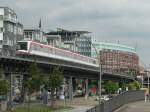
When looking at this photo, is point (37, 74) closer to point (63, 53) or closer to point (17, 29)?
point (63, 53)

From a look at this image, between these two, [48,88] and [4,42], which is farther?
[4,42]

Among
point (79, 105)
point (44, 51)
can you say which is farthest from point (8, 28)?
point (79, 105)

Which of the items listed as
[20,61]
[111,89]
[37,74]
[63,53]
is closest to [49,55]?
[63,53]

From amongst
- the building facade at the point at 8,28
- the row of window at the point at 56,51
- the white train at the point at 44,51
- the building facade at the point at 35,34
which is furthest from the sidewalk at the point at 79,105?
the building facade at the point at 35,34

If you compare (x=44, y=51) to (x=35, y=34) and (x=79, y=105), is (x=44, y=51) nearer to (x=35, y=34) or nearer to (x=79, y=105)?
(x=79, y=105)

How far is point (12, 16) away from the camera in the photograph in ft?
437

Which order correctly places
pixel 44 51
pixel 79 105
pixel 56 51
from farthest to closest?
pixel 56 51, pixel 44 51, pixel 79 105

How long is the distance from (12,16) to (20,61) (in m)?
49.2

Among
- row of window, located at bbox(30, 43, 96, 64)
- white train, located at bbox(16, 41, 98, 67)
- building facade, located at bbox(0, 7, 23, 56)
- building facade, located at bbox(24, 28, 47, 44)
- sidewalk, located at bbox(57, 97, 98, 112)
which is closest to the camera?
sidewalk, located at bbox(57, 97, 98, 112)

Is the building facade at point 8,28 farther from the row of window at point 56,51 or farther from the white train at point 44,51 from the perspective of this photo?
the white train at point 44,51

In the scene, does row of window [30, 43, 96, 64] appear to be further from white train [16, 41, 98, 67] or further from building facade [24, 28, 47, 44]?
building facade [24, 28, 47, 44]

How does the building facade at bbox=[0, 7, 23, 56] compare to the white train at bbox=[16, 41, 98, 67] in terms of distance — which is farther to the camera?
the building facade at bbox=[0, 7, 23, 56]

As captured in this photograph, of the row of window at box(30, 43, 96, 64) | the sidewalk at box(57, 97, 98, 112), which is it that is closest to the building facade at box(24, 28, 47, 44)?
the row of window at box(30, 43, 96, 64)

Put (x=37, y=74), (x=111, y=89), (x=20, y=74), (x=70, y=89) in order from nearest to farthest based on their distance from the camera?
(x=37, y=74)
(x=20, y=74)
(x=70, y=89)
(x=111, y=89)
